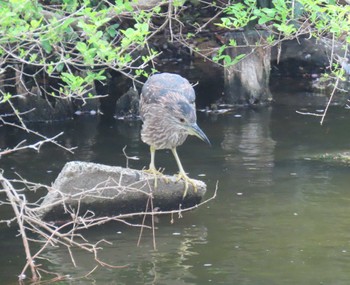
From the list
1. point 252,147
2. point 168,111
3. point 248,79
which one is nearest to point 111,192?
point 168,111

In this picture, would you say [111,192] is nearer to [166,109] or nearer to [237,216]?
[166,109]

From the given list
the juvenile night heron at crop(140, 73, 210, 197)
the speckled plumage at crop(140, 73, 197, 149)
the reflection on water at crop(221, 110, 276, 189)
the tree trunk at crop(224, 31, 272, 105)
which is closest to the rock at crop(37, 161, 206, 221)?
the juvenile night heron at crop(140, 73, 210, 197)

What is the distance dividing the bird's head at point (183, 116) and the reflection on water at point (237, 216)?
916 mm

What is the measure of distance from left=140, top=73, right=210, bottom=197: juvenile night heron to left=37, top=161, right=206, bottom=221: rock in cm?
15

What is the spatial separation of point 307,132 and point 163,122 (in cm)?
431

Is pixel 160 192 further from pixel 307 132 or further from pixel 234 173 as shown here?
pixel 307 132

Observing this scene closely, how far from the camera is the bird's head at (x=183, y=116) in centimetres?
823

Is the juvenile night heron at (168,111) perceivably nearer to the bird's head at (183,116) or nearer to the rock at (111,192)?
the bird's head at (183,116)

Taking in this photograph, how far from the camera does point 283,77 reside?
17422mm

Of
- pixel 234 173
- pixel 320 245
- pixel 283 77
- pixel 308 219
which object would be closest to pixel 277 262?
pixel 320 245

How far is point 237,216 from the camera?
8555mm

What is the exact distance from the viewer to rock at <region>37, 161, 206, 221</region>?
834cm

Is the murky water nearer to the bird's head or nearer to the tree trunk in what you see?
the bird's head

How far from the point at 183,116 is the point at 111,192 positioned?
102cm
